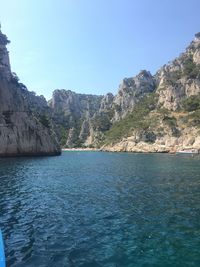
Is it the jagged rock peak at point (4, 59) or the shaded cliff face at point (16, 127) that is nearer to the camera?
the shaded cliff face at point (16, 127)

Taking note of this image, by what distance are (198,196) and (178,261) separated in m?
21.1

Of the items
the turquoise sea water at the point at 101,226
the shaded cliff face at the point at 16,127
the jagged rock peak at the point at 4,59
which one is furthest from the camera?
the jagged rock peak at the point at 4,59

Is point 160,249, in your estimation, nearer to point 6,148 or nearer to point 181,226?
point 181,226

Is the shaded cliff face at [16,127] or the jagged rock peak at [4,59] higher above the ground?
the jagged rock peak at [4,59]

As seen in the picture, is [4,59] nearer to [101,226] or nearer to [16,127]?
[16,127]

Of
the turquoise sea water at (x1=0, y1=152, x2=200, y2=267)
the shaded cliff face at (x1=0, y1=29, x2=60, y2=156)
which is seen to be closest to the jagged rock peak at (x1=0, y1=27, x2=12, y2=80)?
the shaded cliff face at (x1=0, y1=29, x2=60, y2=156)

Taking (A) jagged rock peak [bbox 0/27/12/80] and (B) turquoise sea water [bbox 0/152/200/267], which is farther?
(A) jagged rock peak [bbox 0/27/12/80]

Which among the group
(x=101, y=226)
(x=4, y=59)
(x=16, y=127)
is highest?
(x=4, y=59)

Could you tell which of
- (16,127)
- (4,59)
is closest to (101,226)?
(16,127)

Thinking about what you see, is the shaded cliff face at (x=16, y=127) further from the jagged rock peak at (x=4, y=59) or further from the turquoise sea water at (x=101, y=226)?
the turquoise sea water at (x=101, y=226)

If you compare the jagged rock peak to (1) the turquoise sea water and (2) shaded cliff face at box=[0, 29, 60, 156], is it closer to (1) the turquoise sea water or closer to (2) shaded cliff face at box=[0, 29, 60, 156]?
(2) shaded cliff face at box=[0, 29, 60, 156]

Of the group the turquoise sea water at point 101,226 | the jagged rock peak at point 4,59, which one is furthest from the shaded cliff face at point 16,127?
the turquoise sea water at point 101,226

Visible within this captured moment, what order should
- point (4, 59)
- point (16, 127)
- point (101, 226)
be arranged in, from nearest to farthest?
1. point (101, 226)
2. point (16, 127)
3. point (4, 59)

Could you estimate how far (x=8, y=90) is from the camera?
5074 inches
